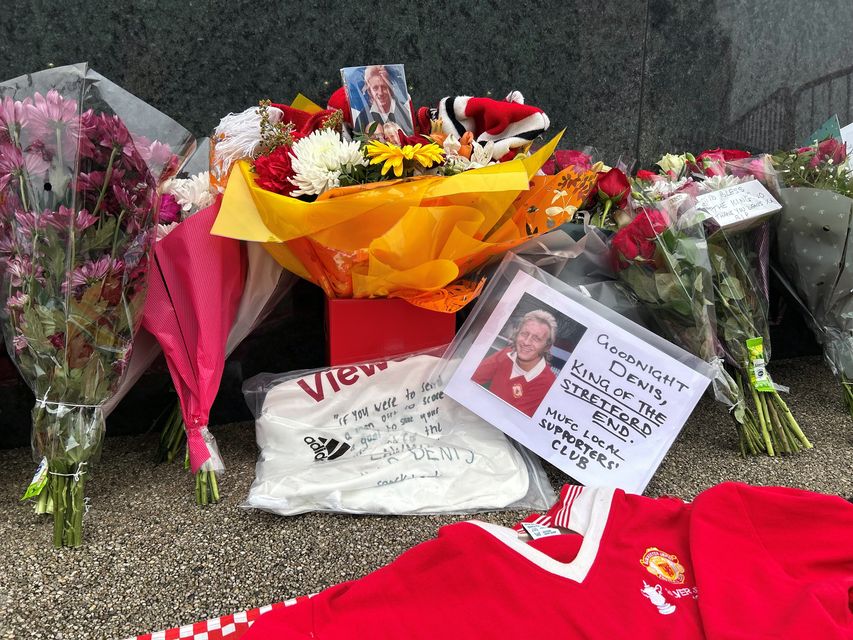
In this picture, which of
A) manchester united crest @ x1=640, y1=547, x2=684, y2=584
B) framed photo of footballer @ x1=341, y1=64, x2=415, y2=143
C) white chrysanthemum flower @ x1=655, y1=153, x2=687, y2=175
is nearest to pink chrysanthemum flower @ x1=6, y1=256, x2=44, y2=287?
framed photo of footballer @ x1=341, y1=64, x2=415, y2=143

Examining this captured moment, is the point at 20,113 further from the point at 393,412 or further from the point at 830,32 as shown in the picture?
the point at 830,32

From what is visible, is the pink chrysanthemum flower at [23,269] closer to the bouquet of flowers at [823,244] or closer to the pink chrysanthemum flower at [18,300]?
the pink chrysanthemum flower at [18,300]

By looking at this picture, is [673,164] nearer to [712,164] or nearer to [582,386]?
[712,164]

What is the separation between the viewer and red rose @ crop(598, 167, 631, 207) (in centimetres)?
193

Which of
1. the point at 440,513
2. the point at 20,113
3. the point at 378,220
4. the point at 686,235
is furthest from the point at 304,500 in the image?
the point at 686,235

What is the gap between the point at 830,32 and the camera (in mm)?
2643

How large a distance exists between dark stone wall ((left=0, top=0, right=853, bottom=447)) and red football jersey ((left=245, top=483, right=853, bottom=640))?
1089 millimetres

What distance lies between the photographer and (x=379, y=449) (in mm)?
1619

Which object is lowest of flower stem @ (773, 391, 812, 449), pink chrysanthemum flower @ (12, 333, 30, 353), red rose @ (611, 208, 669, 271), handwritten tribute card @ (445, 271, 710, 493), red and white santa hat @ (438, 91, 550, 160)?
flower stem @ (773, 391, 812, 449)

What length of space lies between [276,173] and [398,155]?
0.91 feet

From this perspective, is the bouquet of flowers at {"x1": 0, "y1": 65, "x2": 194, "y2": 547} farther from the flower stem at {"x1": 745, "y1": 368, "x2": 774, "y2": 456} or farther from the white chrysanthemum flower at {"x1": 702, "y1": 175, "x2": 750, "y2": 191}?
the flower stem at {"x1": 745, "y1": 368, "x2": 774, "y2": 456}

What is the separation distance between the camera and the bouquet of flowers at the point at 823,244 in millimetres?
1856

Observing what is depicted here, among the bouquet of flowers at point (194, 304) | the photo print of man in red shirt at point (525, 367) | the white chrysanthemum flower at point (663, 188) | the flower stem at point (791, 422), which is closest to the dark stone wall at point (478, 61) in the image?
the bouquet of flowers at point (194, 304)

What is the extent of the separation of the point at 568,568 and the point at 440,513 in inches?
20.1
